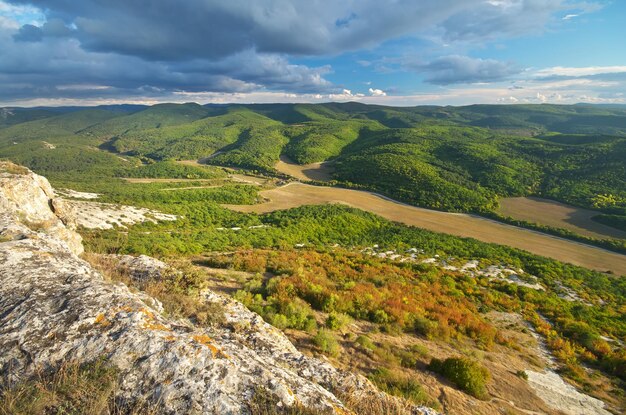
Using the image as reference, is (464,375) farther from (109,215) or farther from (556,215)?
(556,215)

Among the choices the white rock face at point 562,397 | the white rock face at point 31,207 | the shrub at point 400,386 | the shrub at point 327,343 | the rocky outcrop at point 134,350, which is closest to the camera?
the rocky outcrop at point 134,350

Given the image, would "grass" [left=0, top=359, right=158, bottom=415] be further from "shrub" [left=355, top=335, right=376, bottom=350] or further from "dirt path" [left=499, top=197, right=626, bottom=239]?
"dirt path" [left=499, top=197, right=626, bottom=239]

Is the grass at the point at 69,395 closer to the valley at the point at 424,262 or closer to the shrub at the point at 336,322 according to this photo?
the valley at the point at 424,262

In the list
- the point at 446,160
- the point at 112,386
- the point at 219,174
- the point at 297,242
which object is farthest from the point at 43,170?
the point at 112,386

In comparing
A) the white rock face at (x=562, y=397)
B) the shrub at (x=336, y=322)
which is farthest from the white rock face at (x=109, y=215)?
the white rock face at (x=562, y=397)

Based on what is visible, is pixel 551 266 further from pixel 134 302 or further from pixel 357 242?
pixel 134 302

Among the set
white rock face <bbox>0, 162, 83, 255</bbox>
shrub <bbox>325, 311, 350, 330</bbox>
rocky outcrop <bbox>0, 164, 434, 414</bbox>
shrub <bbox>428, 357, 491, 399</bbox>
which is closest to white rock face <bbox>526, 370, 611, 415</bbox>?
shrub <bbox>428, 357, 491, 399</bbox>
